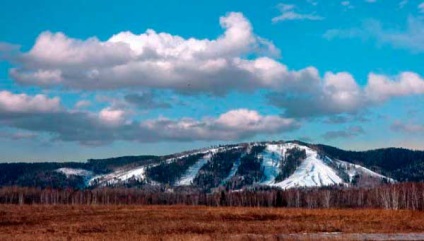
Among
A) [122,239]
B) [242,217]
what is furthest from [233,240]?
[242,217]

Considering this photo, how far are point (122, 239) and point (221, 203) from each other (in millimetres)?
155836

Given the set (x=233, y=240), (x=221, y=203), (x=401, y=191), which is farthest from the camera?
(x=221, y=203)

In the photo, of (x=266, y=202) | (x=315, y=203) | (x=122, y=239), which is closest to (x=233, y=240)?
(x=122, y=239)

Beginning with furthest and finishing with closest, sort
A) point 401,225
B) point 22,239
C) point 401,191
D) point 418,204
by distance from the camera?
1. point 401,191
2. point 418,204
3. point 401,225
4. point 22,239

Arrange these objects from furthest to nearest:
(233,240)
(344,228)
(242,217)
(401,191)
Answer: (401,191), (242,217), (344,228), (233,240)

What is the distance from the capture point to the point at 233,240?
34438 mm

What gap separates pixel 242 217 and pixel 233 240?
34.8 metres

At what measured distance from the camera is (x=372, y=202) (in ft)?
592

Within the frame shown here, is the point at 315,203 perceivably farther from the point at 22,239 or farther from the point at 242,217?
the point at 22,239

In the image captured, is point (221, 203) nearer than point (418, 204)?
No

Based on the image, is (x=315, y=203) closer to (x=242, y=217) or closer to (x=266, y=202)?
(x=266, y=202)

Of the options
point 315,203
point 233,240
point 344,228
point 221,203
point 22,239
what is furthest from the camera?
point 221,203

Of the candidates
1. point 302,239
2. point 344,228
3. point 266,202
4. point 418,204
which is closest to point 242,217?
point 344,228

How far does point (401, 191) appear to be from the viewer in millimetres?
159500
